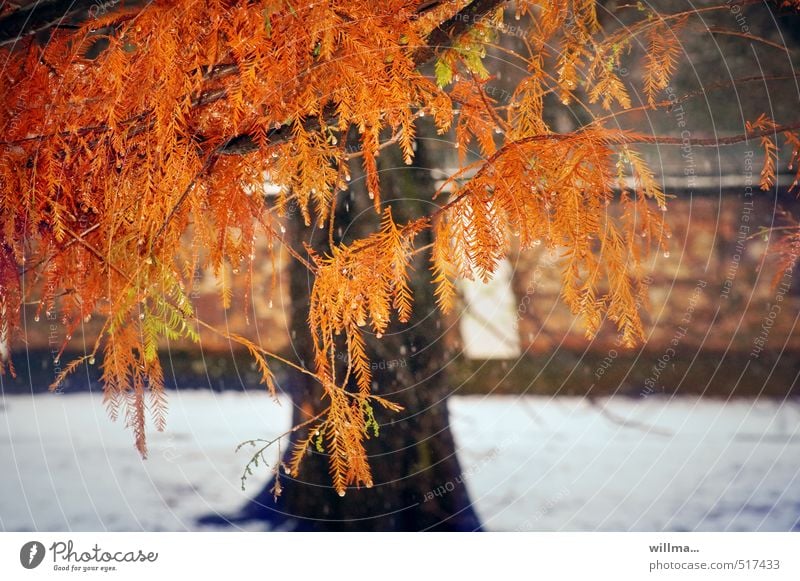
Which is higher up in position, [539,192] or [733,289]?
[539,192]

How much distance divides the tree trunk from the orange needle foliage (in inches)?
0.9

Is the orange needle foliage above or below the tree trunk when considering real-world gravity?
above

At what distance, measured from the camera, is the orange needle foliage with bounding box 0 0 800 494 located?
3.50 ft

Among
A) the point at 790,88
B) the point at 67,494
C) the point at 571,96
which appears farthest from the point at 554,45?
the point at 67,494

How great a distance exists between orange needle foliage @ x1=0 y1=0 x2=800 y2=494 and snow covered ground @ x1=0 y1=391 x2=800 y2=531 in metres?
0.08

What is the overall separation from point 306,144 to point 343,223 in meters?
0.13

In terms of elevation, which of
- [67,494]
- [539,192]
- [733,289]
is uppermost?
[539,192]

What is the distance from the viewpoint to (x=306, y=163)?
3.64ft

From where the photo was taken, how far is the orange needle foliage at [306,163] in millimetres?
1065

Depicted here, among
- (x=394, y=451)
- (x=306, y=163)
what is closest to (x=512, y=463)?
(x=394, y=451)

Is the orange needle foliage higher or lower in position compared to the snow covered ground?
higher

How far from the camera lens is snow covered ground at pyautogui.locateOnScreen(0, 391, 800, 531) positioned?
3.68 feet

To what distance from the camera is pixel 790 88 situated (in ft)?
3.66

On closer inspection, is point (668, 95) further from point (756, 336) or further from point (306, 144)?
point (306, 144)
